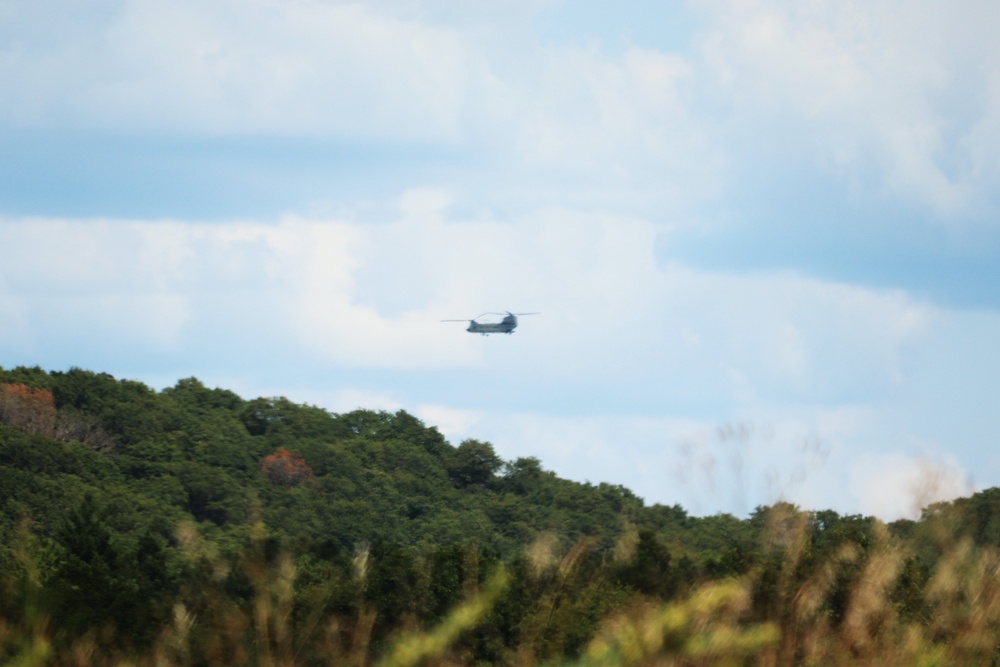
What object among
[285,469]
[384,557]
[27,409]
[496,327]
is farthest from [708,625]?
[285,469]

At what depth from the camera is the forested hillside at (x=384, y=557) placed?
7137mm

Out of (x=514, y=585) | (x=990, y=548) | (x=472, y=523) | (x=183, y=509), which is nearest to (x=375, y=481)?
(x=472, y=523)

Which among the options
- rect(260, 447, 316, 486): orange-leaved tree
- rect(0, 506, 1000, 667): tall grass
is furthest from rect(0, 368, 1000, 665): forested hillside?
rect(260, 447, 316, 486): orange-leaved tree

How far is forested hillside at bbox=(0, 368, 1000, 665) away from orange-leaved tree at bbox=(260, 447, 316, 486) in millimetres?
162

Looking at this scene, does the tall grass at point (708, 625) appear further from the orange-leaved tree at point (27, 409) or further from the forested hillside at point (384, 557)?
the orange-leaved tree at point (27, 409)

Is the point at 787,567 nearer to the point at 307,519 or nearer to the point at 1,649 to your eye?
the point at 1,649

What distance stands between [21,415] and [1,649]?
7561 cm

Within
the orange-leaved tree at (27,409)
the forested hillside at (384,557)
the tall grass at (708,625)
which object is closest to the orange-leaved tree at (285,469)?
the forested hillside at (384,557)

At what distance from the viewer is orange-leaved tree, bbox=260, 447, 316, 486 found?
86.0m

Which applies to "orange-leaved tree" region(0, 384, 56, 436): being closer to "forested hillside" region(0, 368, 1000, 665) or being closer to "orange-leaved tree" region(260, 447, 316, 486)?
"forested hillside" region(0, 368, 1000, 665)

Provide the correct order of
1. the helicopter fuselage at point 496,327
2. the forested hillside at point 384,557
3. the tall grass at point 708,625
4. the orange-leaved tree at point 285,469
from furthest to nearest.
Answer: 1. the orange-leaved tree at point 285,469
2. the helicopter fuselage at point 496,327
3. the forested hillside at point 384,557
4. the tall grass at point 708,625

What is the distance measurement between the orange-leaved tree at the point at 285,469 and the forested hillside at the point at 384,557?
0.16 metres

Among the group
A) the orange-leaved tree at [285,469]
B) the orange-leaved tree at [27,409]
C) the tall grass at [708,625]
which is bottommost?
the tall grass at [708,625]

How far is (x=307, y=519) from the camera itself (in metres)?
76.9
